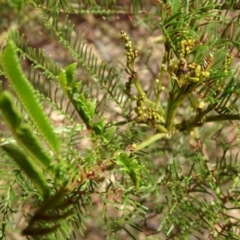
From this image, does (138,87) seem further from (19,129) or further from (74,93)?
(19,129)

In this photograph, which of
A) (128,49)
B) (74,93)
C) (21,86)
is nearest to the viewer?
(21,86)

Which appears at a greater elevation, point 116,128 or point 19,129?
point 19,129

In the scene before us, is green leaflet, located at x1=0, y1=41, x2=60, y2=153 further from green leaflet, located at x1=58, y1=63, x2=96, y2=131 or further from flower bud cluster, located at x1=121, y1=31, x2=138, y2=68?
flower bud cluster, located at x1=121, y1=31, x2=138, y2=68

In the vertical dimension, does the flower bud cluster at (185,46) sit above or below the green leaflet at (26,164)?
above

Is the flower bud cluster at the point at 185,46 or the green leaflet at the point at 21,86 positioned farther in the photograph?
the flower bud cluster at the point at 185,46

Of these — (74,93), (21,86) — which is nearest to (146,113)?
(74,93)

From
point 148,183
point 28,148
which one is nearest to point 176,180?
point 148,183

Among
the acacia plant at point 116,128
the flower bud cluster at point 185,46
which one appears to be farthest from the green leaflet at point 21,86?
the flower bud cluster at point 185,46

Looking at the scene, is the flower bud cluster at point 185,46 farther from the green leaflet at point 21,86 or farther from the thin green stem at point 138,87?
the green leaflet at point 21,86

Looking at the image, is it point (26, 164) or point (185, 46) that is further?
point (185, 46)
